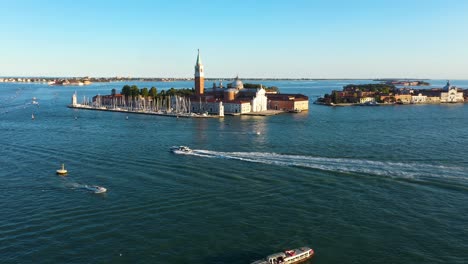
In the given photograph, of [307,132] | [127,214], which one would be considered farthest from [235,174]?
[307,132]

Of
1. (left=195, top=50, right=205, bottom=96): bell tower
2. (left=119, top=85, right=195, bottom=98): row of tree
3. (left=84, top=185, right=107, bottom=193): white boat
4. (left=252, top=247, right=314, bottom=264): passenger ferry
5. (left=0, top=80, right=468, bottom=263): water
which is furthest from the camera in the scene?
(left=119, top=85, right=195, bottom=98): row of tree

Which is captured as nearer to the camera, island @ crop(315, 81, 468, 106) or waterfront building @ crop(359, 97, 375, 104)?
island @ crop(315, 81, 468, 106)

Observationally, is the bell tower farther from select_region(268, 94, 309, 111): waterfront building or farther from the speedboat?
the speedboat

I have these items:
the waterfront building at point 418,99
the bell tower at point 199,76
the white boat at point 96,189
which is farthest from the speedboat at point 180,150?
the waterfront building at point 418,99

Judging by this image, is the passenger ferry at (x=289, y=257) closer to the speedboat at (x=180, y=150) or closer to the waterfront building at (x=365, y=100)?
the speedboat at (x=180, y=150)

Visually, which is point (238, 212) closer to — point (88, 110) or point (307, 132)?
point (307, 132)

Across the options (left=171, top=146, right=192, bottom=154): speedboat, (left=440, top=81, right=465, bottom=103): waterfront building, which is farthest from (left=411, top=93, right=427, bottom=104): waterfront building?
(left=171, top=146, right=192, bottom=154): speedboat

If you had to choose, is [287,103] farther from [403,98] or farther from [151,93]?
[403,98]

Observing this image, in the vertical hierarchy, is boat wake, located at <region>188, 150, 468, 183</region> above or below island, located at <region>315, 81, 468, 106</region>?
below
